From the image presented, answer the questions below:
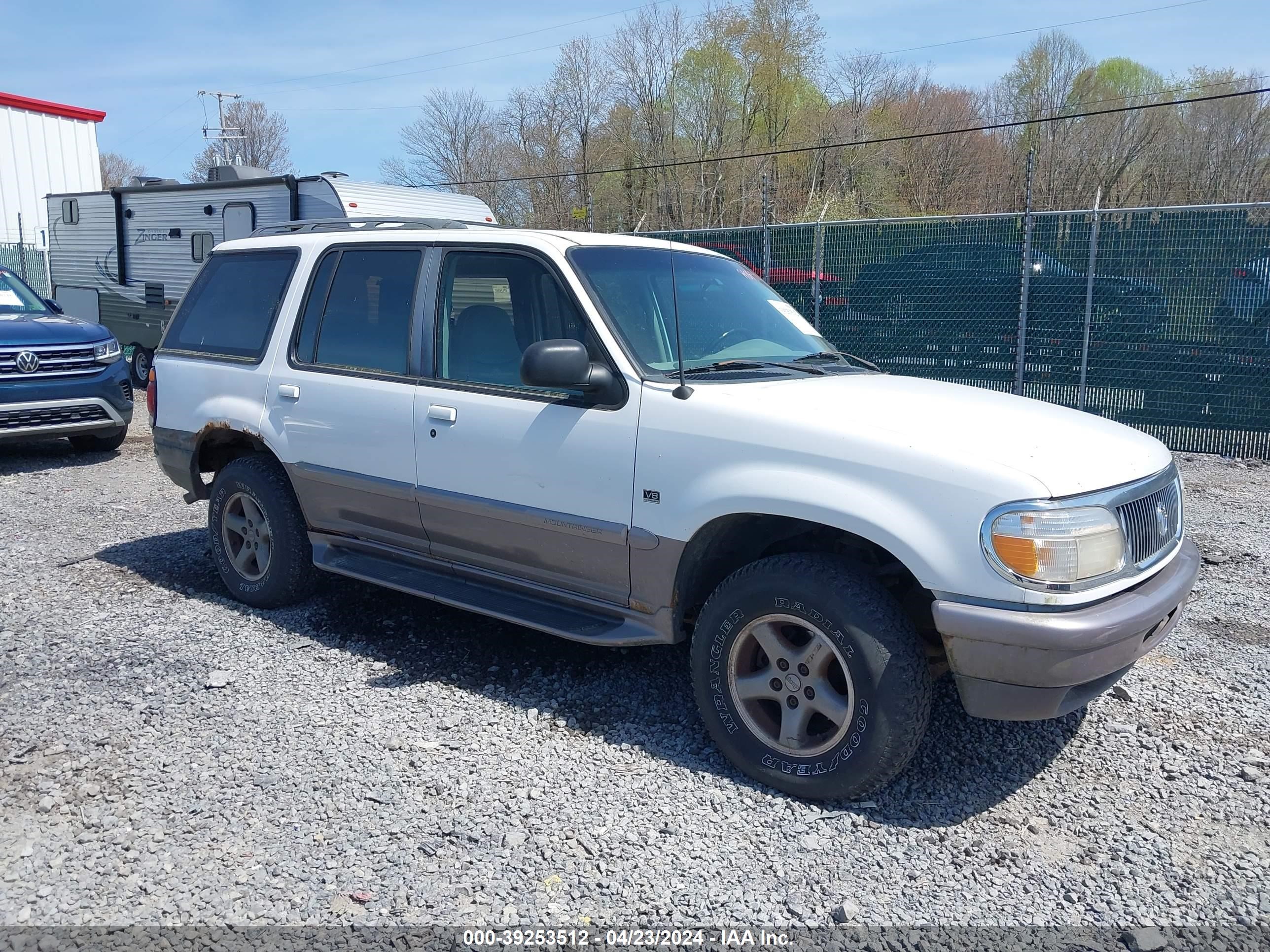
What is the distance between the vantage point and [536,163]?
36250 mm

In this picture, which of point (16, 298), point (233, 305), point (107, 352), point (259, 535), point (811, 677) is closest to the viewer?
point (811, 677)

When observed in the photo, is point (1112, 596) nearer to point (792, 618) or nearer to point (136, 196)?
point (792, 618)

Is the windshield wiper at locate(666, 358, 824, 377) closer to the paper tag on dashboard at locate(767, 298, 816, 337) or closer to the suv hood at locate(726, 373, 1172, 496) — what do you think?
the suv hood at locate(726, 373, 1172, 496)

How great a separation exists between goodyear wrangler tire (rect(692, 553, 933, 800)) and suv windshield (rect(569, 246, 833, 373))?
104cm

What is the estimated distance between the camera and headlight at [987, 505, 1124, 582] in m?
3.08

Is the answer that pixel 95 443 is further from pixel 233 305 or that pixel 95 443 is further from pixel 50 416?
pixel 233 305

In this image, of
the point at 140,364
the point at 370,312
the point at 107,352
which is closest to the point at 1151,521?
the point at 370,312

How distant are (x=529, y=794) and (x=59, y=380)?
792 cm

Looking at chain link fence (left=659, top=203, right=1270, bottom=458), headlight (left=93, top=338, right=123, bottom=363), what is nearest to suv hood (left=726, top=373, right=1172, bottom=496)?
chain link fence (left=659, top=203, right=1270, bottom=458)

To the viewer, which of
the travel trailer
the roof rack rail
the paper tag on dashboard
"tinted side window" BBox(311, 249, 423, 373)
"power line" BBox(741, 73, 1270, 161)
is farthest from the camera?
"power line" BBox(741, 73, 1270, 161)

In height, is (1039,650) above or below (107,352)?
below

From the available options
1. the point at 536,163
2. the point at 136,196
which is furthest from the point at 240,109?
the point at 136,196

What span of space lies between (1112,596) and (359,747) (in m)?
2.77

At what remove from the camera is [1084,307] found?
406 inches
